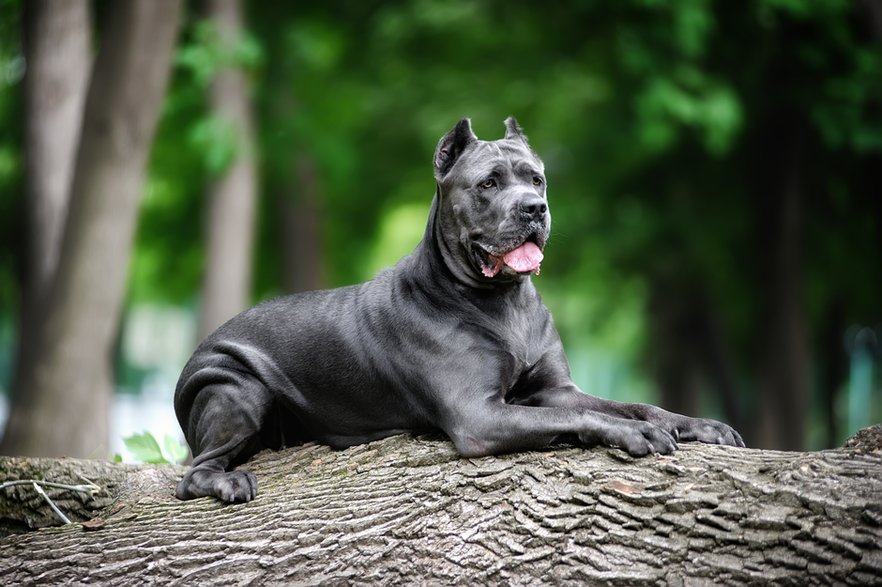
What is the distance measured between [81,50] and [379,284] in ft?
21.0

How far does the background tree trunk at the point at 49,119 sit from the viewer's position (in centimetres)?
1017

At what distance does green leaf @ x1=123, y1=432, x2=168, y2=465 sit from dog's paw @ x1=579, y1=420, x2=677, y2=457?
305 centimetres

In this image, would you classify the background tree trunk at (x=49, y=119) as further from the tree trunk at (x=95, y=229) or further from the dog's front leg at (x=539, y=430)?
the dog's front leg at (x=539, y=430)

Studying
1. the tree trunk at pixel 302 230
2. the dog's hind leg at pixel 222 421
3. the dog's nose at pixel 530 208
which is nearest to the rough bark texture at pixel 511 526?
the dog's hind leg at pixel 222 421

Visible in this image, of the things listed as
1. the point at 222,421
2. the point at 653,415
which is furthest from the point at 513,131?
the point at 222,421

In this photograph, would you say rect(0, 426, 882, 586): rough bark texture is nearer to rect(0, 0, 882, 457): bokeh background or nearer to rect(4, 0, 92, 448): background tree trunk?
rect(4, 0, 92, 448): background tree trunk

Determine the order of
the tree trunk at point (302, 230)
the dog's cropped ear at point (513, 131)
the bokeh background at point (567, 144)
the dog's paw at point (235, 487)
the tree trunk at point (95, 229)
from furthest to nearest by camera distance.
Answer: the tree trunk at point (302, 230)
the bokeh background at point (567, 144)
the tree trunk at point (95, 229)
the dog's cropped ear at point (513, 131)
the dog's paw at point (235, 487)

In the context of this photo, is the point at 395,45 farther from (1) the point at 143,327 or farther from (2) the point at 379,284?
(1) the point at 143,327

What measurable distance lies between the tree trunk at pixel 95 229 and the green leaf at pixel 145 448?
3074mm

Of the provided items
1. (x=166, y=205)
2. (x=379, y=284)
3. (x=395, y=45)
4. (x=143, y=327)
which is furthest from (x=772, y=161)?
(x=143, y=327)

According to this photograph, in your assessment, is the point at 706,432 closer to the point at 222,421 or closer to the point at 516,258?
the point at 516,258

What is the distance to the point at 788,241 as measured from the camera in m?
14.8

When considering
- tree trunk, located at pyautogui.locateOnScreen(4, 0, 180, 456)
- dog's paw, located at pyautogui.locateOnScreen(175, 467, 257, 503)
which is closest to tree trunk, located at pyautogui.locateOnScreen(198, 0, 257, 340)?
tree trunk, located at pyautogui.locateOnScreen(4, 0, 180, 456)

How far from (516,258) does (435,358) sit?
2.17 ft
